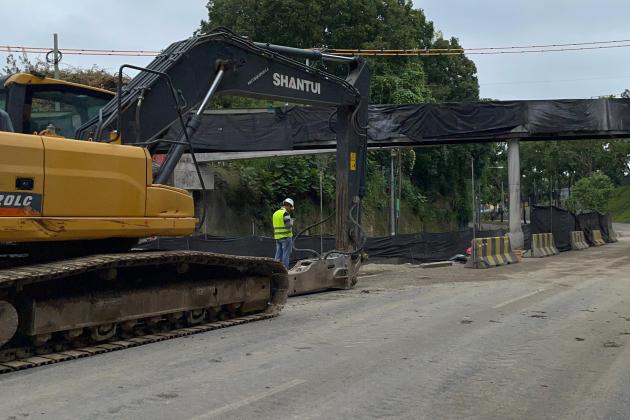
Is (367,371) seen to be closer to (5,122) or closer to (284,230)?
(5,122)

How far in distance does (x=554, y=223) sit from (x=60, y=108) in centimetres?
2330

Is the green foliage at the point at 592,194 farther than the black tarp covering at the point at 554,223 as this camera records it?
Yes

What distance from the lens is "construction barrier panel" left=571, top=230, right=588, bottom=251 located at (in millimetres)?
28094

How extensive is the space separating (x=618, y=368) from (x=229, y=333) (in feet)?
14.6

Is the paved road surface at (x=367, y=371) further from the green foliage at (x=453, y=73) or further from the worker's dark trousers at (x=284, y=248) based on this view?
the green foliage at (x=453, y=73)

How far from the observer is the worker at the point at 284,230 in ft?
47.2

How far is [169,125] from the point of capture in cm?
863

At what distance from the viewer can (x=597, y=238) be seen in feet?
107

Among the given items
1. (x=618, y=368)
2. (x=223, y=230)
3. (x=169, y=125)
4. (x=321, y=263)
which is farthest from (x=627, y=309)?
(x=223, y=230)

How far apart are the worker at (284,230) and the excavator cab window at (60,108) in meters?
6.49

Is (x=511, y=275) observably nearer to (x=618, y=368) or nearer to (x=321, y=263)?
(x=321, y=263)

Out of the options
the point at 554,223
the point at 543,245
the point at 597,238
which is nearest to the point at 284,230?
the point at 543,245

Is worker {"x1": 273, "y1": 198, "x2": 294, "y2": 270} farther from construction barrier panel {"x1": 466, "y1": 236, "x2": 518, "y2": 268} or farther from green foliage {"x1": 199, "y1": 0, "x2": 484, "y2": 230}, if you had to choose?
green foliage {"x1": 199, "y1": 0, "x2": 484, "y2": 230}

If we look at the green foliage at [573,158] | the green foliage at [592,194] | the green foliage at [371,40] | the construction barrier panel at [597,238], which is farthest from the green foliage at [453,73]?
the construction barrier panel at [597,238]
